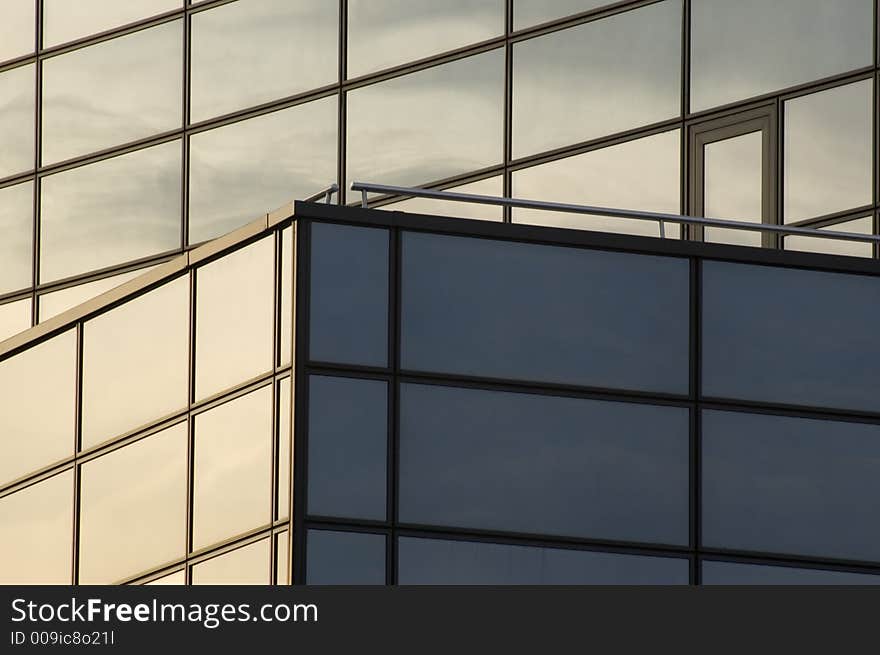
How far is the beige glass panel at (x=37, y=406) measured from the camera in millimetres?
28359

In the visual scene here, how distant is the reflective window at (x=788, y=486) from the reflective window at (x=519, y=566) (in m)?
0.71

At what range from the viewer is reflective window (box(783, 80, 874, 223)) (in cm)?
3100

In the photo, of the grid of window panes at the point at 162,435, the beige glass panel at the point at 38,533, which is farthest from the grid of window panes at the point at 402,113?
the beige glass panel at the point at 38,533

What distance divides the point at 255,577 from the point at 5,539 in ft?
16.3

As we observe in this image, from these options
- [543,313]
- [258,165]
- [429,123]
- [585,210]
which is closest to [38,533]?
[543,313]

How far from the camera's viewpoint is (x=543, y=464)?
83.1ft

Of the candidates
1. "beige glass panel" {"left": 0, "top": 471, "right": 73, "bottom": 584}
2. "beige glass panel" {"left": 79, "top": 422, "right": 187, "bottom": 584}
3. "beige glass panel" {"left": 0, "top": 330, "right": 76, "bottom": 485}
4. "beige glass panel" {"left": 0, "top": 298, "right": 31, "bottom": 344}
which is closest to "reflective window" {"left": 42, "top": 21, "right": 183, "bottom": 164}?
"beige glass panel" {"left": 0, "top": 298, "right": 31, "bottom": 344}

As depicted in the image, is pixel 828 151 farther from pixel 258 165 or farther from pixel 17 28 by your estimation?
pixel 17 28

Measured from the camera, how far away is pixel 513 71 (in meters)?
33.9

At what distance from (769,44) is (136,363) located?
9584mm

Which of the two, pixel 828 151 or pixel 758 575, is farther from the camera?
pixel 828 151

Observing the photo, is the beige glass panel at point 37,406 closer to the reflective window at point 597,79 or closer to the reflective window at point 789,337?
the reflective window at point 789,337
